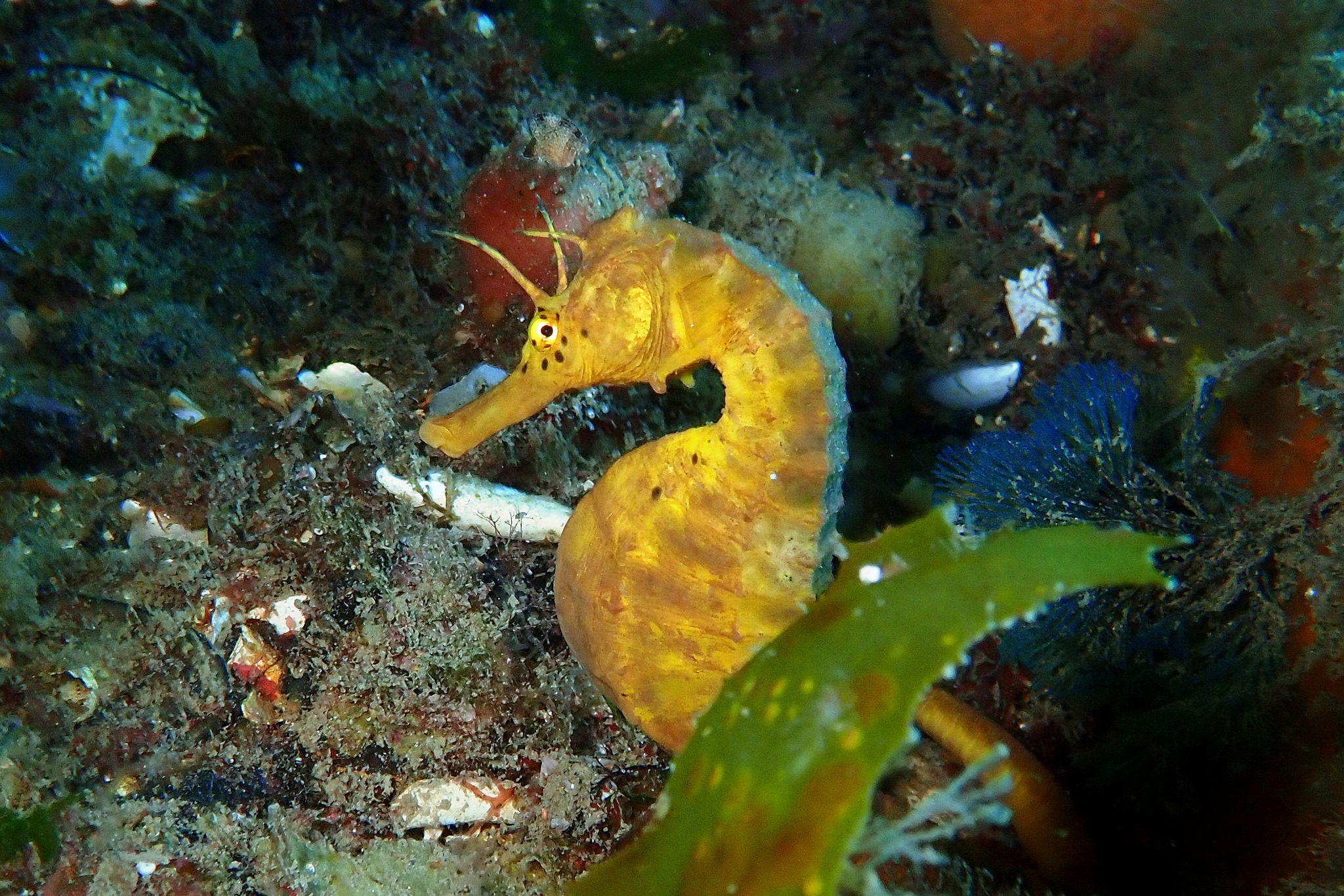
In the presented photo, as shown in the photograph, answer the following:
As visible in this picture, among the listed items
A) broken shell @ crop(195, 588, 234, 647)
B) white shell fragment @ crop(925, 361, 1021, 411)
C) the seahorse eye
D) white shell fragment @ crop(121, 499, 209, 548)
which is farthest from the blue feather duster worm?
white shell fragment @ crop(121, 499, 209, 548)

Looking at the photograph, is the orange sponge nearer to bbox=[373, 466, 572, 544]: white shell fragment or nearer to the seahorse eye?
the seahorse eye

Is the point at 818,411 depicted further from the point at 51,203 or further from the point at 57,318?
the point at 51,203

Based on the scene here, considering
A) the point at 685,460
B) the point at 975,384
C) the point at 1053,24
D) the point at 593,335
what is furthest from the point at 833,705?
the point at 1053,24

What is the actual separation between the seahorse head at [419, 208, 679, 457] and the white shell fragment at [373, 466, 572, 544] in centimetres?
42

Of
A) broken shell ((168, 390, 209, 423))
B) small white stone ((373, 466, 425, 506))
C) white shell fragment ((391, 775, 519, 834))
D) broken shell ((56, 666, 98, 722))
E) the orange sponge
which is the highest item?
the orange sponge

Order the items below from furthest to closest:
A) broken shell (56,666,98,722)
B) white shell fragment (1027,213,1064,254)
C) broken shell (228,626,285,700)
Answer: white shell fragment (1027,213,1064,254)
broken shell (56,666,98,722)
broken shell (228,626,285,700)

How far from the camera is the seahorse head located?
7.20ft

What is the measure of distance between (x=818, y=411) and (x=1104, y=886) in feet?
6.66

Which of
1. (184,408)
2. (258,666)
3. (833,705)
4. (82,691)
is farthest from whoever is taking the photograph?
(184,408)

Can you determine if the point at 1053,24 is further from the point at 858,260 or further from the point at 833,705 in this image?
the point at 833,705

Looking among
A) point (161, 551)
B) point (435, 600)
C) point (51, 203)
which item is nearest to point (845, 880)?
point (435, 600)

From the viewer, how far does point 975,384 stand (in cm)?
411

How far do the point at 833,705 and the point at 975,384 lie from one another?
130 inches

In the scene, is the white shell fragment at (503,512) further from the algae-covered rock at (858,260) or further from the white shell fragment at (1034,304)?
the white shell fragment at (1034,304)
